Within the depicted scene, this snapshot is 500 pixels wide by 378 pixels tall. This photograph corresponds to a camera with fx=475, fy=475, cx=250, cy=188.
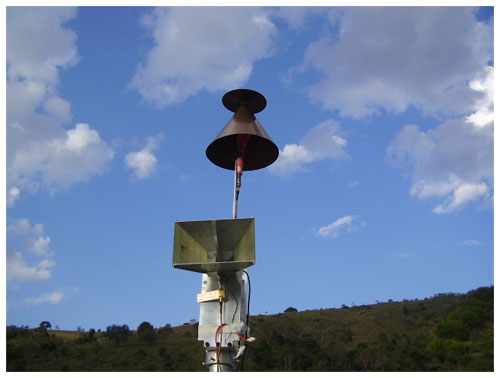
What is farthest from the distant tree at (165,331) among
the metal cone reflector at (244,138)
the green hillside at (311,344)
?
the metal cone reflector at (244,138)

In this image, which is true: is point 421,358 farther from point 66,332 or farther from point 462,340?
point 66,332

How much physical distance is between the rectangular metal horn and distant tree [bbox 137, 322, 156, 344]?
3028 cm

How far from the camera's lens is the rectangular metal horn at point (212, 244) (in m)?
4.37

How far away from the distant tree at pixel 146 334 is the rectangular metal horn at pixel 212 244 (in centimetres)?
3028

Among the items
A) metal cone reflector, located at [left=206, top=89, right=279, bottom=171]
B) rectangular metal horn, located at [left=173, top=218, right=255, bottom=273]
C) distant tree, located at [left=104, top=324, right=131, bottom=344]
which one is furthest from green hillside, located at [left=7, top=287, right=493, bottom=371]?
rectangular metal horn, located at [left=173, top=218, right=255, bottom=273]

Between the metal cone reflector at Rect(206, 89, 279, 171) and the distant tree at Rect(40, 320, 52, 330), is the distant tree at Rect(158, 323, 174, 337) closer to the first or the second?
the distant tree at Rect(40, 320, 52, 330)

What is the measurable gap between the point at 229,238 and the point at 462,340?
34.0m

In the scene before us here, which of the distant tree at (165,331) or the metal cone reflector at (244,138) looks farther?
the distant tree at (165,331)

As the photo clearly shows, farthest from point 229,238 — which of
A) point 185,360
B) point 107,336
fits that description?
point 107,336

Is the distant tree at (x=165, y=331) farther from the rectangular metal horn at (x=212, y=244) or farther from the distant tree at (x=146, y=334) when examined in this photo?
the rectangular metal horn at (x=212, y=244)

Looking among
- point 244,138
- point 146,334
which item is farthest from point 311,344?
point 244,138

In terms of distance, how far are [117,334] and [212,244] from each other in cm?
3228

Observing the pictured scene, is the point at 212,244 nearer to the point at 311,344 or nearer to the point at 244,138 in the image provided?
the point at 244,138

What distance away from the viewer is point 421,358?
26.7 metres
